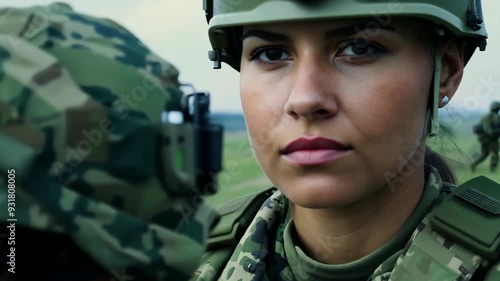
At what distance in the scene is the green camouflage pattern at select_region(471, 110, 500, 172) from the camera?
10.7 meters

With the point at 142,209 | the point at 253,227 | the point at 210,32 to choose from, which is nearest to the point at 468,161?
A: the point at 253,227

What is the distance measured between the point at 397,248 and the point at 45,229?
3.96 ft

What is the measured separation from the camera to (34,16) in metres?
1.33

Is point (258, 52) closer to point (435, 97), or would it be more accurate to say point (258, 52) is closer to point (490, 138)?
point (435, 97)

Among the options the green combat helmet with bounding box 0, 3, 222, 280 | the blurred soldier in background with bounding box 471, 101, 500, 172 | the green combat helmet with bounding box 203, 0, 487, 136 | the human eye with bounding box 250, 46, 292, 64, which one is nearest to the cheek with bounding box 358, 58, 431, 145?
the green combat helmet with bounding box 203, 0, 487, 136

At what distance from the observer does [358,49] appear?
2.01 m

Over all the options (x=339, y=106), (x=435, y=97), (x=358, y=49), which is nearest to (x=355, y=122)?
(x=339, y=106)

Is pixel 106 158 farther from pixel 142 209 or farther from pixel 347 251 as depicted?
pixel 347 251

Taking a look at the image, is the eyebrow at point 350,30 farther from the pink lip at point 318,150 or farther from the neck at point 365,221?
the neck at point 365,221

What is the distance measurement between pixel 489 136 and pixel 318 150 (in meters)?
9.55

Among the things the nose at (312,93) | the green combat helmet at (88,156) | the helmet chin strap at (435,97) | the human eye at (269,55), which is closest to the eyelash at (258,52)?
the human eye at (269,55)

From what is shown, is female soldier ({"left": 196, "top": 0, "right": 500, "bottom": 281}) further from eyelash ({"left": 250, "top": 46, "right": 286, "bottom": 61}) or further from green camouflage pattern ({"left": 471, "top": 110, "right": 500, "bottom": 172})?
green camouflage pattern ({"left": 471, "top": 110, "right": 500, "bottom": 172})

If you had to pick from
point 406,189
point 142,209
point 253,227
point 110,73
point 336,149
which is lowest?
point 253,227

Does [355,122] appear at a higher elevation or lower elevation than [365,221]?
higher
